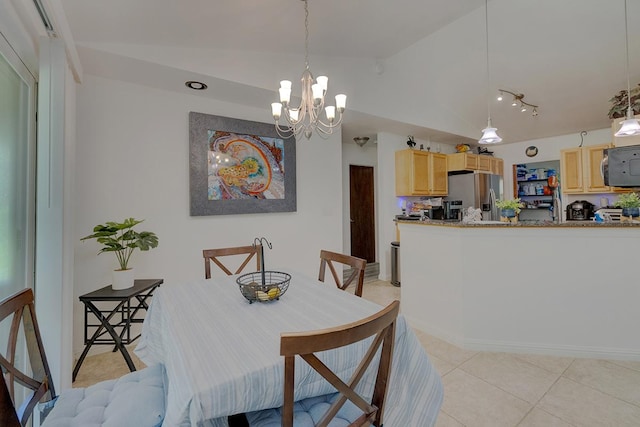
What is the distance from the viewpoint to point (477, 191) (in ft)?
15.9

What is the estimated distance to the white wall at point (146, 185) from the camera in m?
2.38

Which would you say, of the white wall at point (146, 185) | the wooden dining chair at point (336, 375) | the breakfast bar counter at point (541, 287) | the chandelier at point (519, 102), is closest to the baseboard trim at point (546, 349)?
the breakfast bar counter at point (541, 287)

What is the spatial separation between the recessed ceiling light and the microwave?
3.88 meters

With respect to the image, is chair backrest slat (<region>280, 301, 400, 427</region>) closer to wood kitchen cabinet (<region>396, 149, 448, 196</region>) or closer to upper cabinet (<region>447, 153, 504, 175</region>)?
wood kitchen cabinet (<region>396, 149, 448, 196</region>)

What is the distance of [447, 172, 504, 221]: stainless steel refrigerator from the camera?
4.84 meters

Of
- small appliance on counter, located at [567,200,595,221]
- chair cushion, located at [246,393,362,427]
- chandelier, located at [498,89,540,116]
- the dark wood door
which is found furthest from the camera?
the dark wood door

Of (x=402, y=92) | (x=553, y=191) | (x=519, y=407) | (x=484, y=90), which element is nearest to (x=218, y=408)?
(x=519, y=407)

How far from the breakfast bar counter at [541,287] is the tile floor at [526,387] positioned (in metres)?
0.13

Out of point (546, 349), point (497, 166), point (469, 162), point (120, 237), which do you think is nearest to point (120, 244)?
point (120, 237)

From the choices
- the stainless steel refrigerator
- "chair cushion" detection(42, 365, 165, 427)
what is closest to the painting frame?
"chair cushion" detection(42, 365, 165, 427)

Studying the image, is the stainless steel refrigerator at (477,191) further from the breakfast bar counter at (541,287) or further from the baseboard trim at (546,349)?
the baseboard trim at (546,349)

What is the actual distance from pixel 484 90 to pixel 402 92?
140cm

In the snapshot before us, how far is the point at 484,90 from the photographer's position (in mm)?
4328

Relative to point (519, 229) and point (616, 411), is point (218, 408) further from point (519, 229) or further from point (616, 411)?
point (519, 229)
